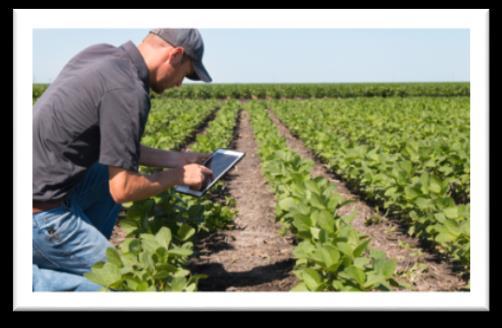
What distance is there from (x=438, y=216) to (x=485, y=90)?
104 cm

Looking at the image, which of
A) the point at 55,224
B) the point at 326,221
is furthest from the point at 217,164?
the point at 55,224

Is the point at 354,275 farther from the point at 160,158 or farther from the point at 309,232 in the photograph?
the point at 160,158

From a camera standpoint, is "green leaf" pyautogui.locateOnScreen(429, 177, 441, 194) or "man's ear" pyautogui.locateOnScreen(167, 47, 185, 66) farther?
"green leaf" pyautogui.locateOnScreen(429, 177, 441, 194)

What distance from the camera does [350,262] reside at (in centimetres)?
278

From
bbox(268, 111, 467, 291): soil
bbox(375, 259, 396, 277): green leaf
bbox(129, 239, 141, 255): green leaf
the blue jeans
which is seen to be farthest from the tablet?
bbox(375, 259, 396, 277): green leaf

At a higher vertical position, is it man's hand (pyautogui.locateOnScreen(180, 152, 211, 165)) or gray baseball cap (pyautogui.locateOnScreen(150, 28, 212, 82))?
gray baseball cap (pyautogui.locateOnScreen(150, 28, 212, 82))

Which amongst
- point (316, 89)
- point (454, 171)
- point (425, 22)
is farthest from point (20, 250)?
point (316, 89)

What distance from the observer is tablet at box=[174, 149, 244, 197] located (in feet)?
9.89

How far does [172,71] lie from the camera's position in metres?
2.80

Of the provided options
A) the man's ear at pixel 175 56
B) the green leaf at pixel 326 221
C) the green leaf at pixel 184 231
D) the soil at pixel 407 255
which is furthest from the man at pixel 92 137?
the soil at pixel 407 255

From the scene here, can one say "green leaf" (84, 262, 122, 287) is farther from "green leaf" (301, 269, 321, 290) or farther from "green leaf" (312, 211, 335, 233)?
"green leaf" (312, 211, 335, 233)

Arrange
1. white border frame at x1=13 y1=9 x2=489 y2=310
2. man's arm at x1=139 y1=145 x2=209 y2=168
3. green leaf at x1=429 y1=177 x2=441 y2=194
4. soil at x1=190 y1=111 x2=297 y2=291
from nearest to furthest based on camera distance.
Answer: white border frame at x1=13 y1=9 x2=489 y2=310, man's arm at x1=139 y1=145 x2=209 y2=168, soil at x1=190 y1=111 x2=297 y2=291, green leaf at x1=429 y1=177 x2=441 y2=194

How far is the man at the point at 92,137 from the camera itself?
2559 millimetres

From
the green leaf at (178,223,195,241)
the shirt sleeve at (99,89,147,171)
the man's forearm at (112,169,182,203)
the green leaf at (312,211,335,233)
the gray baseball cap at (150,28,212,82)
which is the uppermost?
the gray baseball cap at (150,28,212,82)
